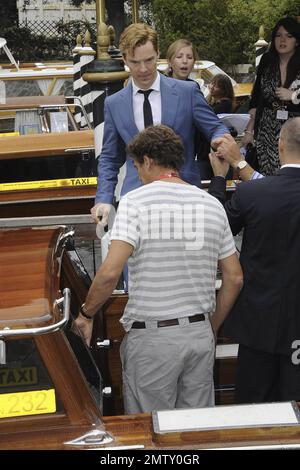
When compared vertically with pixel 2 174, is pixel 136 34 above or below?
above

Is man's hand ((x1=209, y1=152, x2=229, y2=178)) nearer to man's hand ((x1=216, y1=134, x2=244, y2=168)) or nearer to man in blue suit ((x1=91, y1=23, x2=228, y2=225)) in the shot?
man's hand ((x1=216, y1=134, x2=244, y2=168))

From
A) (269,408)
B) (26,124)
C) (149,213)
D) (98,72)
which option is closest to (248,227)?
(149,213)

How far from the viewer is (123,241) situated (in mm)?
2879

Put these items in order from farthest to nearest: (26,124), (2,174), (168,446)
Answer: (26,124) → (2,174) → (168,446)

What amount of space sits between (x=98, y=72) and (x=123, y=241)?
265 cm

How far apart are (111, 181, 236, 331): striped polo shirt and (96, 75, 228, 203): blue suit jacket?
101cm

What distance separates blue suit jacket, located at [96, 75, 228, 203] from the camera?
3.98m

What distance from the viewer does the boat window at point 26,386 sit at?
2.61 metres

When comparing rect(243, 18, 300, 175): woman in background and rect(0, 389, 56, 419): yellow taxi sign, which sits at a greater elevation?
rect(243, 18, 300, 175): woman in background

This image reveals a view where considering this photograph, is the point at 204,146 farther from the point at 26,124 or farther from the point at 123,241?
the point at 26,124

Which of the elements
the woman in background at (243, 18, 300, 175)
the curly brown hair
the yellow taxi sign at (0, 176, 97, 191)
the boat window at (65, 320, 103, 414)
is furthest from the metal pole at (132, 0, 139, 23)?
the boat window at (65, 320, 103, 414)

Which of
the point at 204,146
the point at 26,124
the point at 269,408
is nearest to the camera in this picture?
the point at 269,408

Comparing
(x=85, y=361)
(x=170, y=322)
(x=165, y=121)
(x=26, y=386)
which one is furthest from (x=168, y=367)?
(x=165, y=121)

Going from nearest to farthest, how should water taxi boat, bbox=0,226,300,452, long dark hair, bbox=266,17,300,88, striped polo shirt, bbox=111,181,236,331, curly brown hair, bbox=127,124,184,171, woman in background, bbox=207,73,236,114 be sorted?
water taxi boat, bbox=0,226,300,452
striped polo shirt, bbox=111,181,236,331
curly brown hair, bbox=127,124,184,171
long dark hair, bbox=266,17,300,88
woman in background, bbox=207,73,236,114
